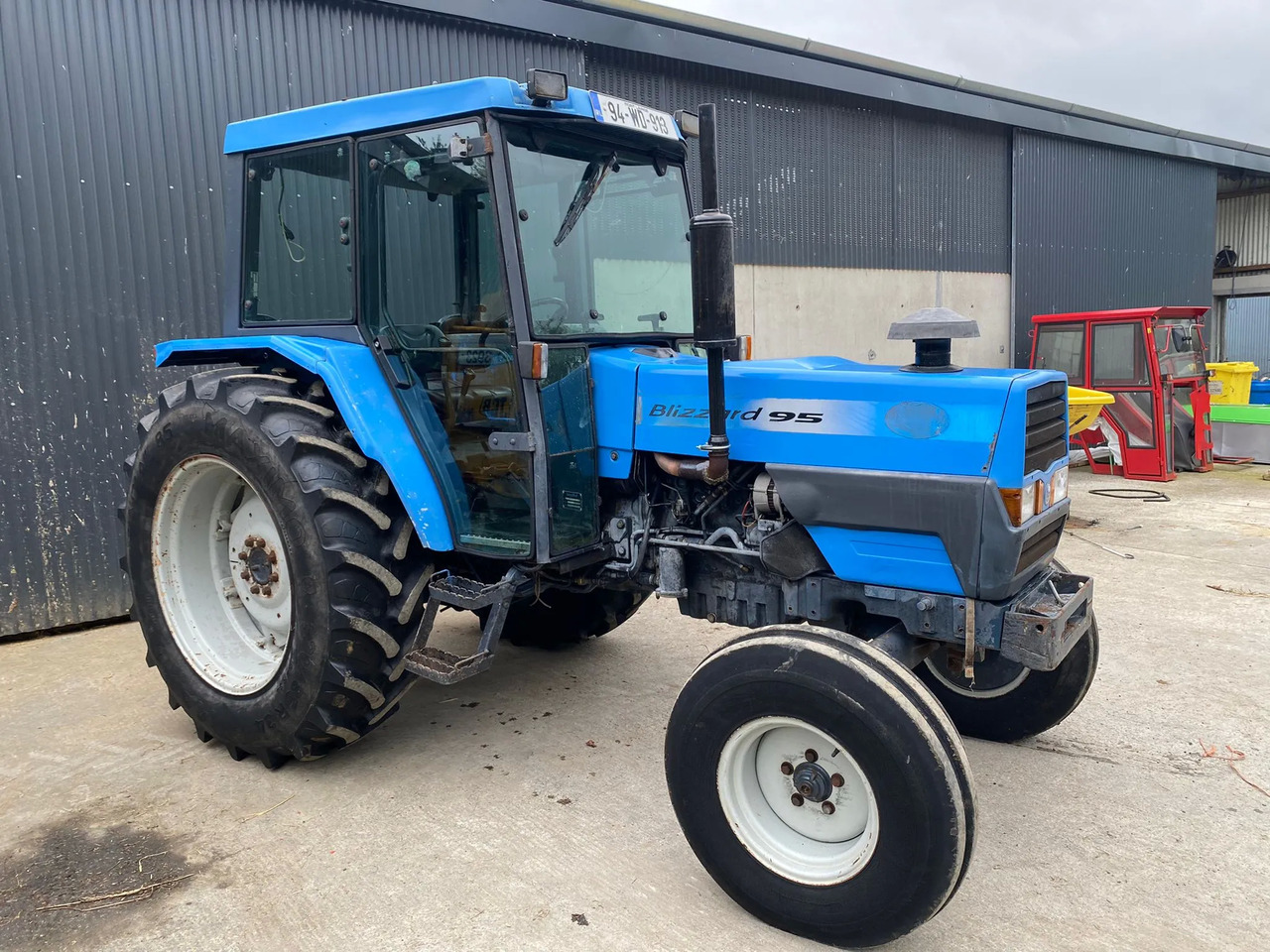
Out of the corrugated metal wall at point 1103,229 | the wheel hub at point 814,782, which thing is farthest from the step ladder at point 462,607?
the corrugated metal wall at point 1103,229

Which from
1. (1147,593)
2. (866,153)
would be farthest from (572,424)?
(866,153)

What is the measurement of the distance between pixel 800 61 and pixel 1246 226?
48.5 ft

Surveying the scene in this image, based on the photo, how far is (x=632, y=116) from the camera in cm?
337

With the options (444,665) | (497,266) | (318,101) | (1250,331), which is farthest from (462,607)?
(1250,331)

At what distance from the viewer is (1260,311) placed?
2381 centimetres

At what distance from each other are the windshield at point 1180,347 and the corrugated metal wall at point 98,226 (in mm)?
8831

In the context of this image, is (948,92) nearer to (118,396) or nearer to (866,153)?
(866,153)

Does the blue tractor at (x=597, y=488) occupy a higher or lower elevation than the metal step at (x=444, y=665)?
higher

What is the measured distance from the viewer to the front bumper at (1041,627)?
2.65 meters

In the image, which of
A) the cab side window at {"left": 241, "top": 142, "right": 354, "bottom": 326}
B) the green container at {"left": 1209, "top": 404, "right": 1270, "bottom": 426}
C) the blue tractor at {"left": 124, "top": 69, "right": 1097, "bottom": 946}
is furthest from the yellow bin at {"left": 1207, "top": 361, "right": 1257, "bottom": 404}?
the cab side window at {"left": 241, "top": 142, "right": 354, "bottom": 326}

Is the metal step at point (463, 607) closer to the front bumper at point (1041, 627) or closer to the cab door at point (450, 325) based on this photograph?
the cab door at point (450, 325)

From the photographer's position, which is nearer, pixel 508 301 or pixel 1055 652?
pixel 1055 652

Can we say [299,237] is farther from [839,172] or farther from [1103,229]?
[1103,229]

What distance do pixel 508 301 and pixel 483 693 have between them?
1988 millimetres
